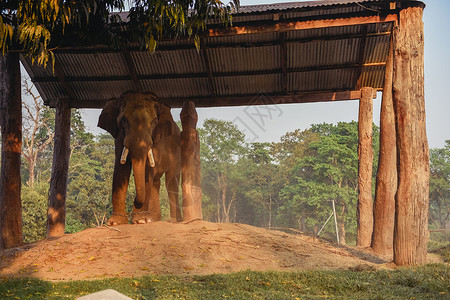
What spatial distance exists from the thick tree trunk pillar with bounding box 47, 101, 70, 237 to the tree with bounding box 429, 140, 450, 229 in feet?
107

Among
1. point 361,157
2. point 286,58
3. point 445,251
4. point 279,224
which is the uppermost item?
point 286,58

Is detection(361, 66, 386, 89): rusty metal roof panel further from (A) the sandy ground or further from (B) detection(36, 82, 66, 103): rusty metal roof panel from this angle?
(B) detection(36, 82, 66, 103): rusty metal roof panel

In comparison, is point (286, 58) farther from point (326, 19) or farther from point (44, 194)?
point (44, 194)

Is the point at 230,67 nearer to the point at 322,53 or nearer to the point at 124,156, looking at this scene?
the point at 322,53

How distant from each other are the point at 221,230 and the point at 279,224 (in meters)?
28.5

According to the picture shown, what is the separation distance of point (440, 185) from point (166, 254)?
34.4 m

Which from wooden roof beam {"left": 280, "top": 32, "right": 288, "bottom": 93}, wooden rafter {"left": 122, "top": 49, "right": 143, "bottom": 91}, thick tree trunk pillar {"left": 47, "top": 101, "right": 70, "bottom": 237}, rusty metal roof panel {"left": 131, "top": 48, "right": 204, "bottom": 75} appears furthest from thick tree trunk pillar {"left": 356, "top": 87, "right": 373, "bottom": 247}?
thick tree trunk pillar {"left": 47, "top": 101, "right": 70, "bottom": 237}

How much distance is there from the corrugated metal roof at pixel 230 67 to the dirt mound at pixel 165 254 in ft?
14.1

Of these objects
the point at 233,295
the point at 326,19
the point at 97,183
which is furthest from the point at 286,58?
the point at 97,183

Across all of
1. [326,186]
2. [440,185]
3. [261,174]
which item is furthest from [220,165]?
[440,185]

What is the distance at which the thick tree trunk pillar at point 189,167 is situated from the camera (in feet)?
35.9

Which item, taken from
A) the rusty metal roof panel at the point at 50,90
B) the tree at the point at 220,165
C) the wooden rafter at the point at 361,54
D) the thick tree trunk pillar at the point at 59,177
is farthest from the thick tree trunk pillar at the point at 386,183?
the tree at the point at 220,165

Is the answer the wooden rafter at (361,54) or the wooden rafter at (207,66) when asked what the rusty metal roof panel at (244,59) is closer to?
the wooden rafter at (207,66)

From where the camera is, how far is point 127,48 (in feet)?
33.5
